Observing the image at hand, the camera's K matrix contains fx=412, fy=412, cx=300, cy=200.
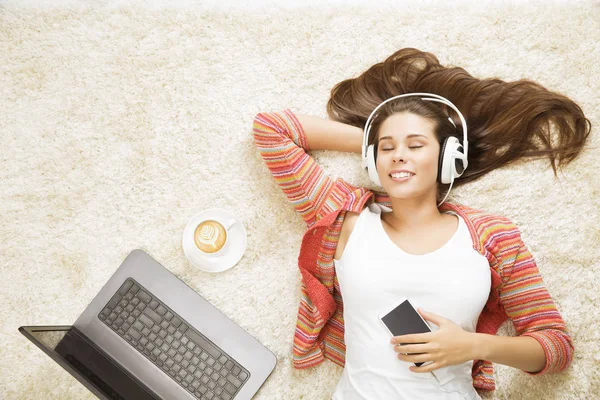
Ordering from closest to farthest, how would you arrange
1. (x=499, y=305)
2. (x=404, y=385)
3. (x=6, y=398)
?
1. (x=404, y=385)
2. (x=499, y=305)
3. (x=6, y=398)

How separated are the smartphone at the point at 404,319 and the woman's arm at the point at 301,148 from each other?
31 cm

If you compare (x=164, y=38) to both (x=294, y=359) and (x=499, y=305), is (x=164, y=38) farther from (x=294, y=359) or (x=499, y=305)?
(x=499, y=305)

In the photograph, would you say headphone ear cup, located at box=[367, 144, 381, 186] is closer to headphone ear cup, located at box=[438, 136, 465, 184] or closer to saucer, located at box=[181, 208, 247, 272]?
headphone ear cup, located at box=[438, 136, 465, 184]

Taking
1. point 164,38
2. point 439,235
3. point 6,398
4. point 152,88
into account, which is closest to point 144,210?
point 152,88

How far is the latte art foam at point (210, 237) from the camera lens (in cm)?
→ 117

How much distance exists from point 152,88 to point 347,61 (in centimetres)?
62

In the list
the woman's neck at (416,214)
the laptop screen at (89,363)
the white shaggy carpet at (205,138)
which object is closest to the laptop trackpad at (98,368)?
the laptop screen at (89,363)

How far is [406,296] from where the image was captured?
1.01 meters

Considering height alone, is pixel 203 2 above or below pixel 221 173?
above

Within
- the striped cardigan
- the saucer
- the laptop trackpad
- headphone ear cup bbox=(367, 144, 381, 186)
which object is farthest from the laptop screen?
headphone ear cup bbox=(367, 144, 381, 186)

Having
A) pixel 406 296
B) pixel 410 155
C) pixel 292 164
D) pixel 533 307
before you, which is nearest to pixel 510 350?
pixel 533 307

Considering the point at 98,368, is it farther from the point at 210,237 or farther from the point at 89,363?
the point at 210,237

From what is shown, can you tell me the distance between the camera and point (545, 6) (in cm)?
121

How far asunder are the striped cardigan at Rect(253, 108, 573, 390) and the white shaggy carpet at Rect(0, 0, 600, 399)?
74 millimetres
